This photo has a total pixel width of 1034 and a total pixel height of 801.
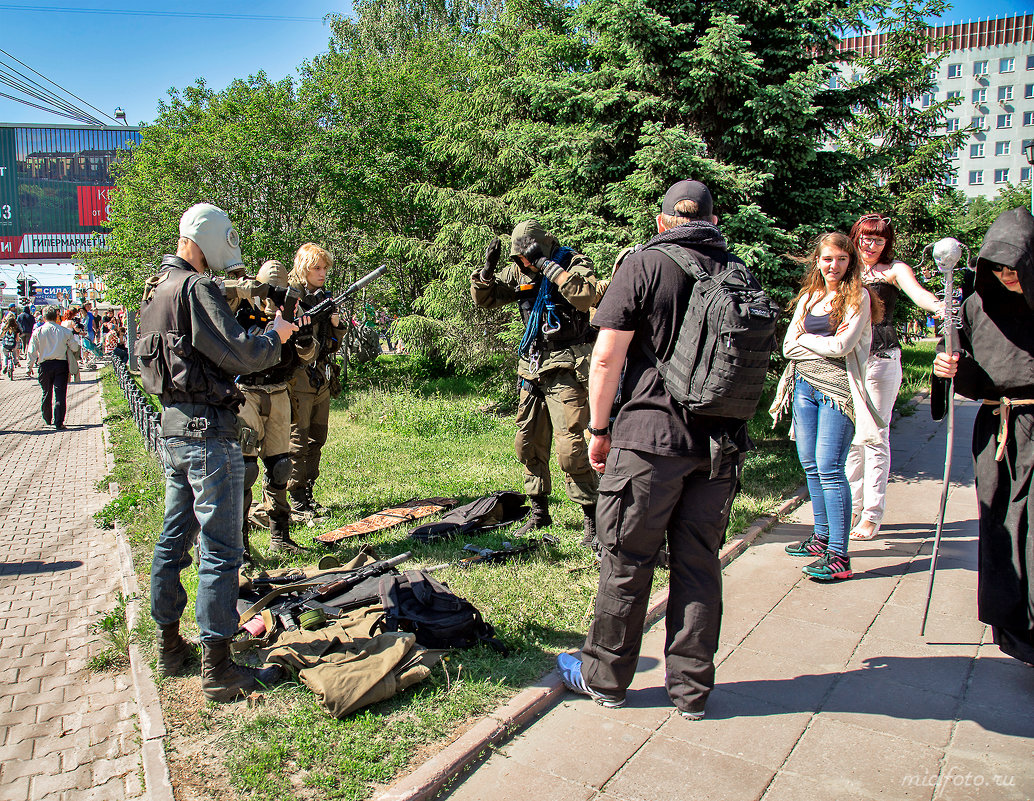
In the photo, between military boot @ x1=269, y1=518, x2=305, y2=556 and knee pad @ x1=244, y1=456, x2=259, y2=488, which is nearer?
knee pad @ x1=244, y1=456, x2=259, y2=488

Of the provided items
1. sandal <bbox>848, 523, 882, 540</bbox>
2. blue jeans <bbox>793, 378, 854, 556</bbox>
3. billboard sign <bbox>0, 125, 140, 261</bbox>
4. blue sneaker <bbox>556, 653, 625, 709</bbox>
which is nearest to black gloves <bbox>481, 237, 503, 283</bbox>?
blue jeans <bbox>793, 378, 854, 556</bbox>

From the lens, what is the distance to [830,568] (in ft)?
15.1

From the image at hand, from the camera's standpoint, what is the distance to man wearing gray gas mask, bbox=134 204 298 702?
324cm

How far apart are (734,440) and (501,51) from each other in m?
9.54

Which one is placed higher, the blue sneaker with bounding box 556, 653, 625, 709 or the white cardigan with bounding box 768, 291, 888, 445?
the white cardigan with bounding box 768, 291, 888, 445

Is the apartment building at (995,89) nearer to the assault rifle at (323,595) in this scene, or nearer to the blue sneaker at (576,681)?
the assault rifle at (323,595)

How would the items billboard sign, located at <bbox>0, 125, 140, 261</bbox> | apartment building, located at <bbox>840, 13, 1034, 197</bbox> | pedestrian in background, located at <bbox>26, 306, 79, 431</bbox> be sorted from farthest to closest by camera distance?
billboard sign, located at <bbox>0, 125, 140, 261</bbox> → apartment building, located at <bbox>840, 13, 1034, 197</bbox> → pedestrian in background, located at <bbox>26, 306, 79, 431</bbox>

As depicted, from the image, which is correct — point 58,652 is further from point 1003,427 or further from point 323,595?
point 1003,427

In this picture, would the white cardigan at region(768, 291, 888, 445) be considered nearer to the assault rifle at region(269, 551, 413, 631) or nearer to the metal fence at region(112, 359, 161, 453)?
the assault rifle at region(269, 551, 413, 631)

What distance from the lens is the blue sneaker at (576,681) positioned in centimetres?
317

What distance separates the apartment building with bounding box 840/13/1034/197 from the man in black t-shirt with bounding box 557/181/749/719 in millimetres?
82643

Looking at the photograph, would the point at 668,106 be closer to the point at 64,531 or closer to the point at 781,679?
the point at 781,679

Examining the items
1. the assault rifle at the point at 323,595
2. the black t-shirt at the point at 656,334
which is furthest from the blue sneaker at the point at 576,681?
the assault rifle at the point at 323,595

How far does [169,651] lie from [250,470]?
4.94 ft
